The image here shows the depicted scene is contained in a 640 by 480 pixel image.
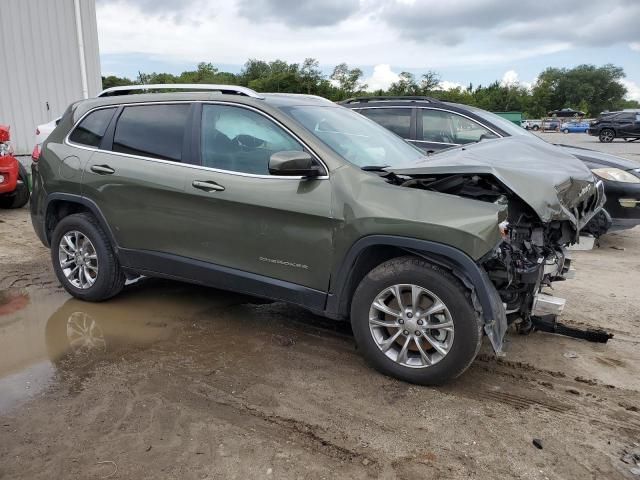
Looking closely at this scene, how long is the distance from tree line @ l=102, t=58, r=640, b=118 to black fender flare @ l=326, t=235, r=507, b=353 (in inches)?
765

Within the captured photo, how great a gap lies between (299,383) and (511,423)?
1.30 m

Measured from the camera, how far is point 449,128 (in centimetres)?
757

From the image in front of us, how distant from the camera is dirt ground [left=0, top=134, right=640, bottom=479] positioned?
2.80 m

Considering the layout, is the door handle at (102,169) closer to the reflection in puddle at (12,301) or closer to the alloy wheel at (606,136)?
the reflection in puddle at (12,301)

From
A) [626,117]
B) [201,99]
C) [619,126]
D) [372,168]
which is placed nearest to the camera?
[372,168]

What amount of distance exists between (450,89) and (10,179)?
155 ft

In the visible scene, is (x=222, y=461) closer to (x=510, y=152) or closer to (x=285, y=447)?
(x=285, y=447)

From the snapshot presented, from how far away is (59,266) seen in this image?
16.6 feet

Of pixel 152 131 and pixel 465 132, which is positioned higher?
pixel 152 131

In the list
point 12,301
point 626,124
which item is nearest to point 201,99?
point 12,301

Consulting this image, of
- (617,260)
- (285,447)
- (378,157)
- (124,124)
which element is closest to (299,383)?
(285,447)

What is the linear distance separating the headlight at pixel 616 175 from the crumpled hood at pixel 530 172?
10.5ft

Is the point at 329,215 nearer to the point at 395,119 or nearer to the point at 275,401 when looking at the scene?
the point at 275,401

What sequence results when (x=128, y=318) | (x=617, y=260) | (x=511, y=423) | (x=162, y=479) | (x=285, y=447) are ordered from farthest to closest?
(x=617, y=260) < (x=128, y=318) < (x=511, y=423) < (x=285, y=447) < (x=162, y=479)
